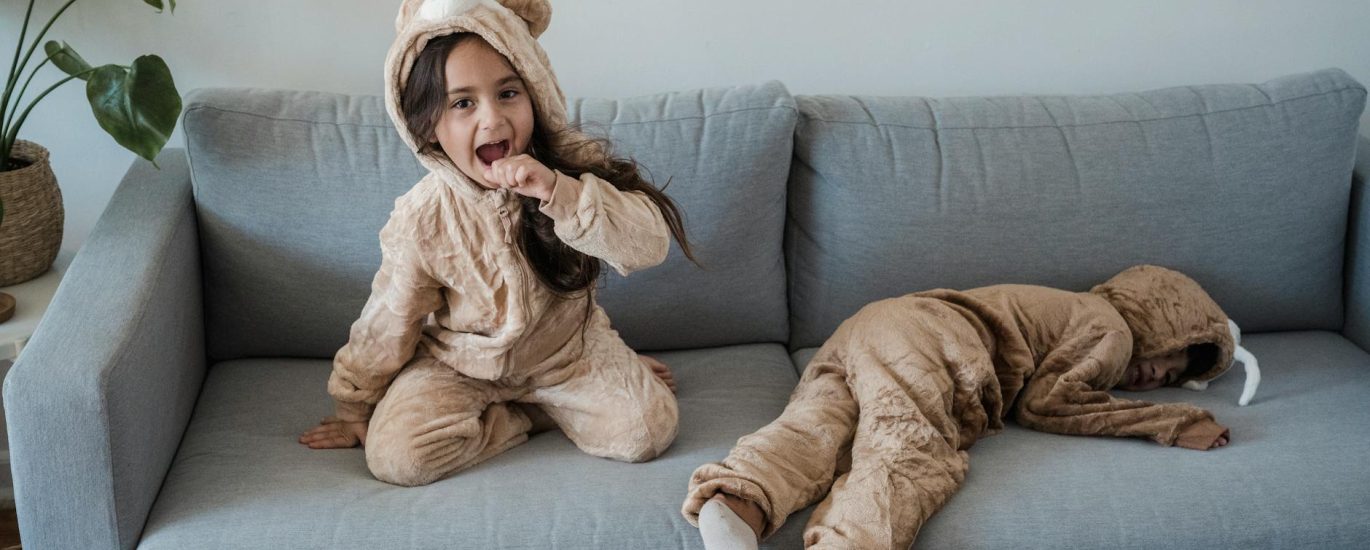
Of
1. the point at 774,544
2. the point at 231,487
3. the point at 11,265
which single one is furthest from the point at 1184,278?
the point at 11,265

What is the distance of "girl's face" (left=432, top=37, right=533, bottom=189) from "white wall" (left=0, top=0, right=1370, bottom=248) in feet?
2.40

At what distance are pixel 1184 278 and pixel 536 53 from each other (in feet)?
4.01

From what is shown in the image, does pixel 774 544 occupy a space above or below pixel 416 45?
below

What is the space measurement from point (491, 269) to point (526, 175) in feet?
0.91

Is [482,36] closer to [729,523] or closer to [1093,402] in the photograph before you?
[729,523]

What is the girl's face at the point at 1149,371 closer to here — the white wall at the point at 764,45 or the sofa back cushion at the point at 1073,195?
the sofa back cushion at the point at 1073,195

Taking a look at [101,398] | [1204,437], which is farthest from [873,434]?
[101,398]

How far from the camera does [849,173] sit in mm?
2139

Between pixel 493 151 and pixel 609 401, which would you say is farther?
pixel 609 401

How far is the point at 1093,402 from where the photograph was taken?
1.91m

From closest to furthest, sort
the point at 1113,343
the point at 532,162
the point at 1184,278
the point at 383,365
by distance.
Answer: the point at 532,162 → the point at 383,365 → the point at 1113,343 → the point at 1184,278

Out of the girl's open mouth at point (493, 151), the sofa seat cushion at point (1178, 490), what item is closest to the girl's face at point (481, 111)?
the girl's open mouth at point (493, 151)

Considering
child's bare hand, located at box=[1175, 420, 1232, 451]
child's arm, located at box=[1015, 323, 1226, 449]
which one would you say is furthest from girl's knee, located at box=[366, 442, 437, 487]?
child's bare hand, located at box=[1175, 420, 1232, 451]

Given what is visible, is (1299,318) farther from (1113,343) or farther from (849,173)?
(849,173)
